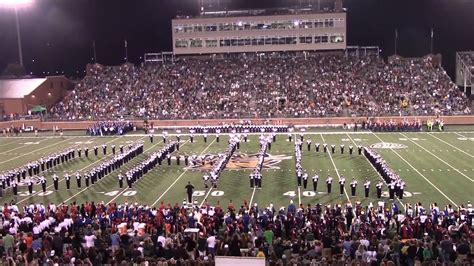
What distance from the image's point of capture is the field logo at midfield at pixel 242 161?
23266 millimetres

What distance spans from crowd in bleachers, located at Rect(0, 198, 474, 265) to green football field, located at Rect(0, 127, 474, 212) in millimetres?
A: 3577

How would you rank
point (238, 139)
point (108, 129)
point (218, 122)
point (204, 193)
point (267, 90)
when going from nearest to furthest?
1. point (204, 193)
2. point (238, 139)
3. point (108, 129)
4. point (218, 122)
5. point (267, 90)

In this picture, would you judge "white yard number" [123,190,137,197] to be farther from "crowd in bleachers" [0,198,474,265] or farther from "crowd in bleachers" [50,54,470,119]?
"crowd in bleachers" [50,54,470,119]

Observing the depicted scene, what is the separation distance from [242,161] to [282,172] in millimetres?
3043

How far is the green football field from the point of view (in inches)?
710

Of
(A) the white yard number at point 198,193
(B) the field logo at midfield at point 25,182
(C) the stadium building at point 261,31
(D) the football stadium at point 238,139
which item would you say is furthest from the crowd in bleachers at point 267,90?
(A) the white yard number at point 198,193

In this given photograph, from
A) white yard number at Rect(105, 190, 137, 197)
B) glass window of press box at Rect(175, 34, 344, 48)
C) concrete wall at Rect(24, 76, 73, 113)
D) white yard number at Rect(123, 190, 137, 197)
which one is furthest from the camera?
glass window of press box at Rect(175, 34, 344, 48)

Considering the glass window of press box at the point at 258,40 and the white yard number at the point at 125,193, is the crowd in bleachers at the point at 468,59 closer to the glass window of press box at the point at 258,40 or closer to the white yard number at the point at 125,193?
the glass window of press box at the point at 258,40

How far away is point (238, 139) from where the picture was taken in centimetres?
2877

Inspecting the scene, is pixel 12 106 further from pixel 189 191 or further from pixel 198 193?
pixel 189 191

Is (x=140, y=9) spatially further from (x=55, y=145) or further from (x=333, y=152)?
(x=333, y=152)

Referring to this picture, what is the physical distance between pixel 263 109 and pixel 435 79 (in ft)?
48.1

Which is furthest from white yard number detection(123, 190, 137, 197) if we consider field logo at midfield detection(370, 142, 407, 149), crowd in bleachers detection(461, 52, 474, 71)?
crowd in bleachers detection(461, 52, 474, 71)

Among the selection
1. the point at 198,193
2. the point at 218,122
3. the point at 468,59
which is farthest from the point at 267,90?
the point at 198,193
